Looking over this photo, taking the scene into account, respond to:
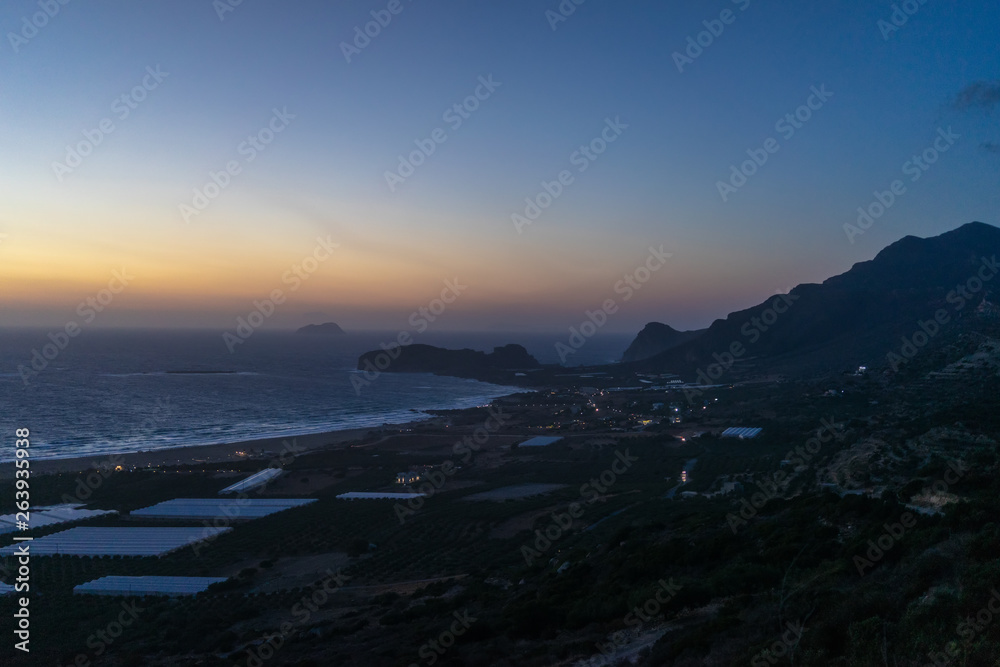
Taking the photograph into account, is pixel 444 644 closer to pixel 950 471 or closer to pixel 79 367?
pixel 950 471

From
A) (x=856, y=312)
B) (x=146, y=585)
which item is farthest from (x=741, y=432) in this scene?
(x=856, y=312)

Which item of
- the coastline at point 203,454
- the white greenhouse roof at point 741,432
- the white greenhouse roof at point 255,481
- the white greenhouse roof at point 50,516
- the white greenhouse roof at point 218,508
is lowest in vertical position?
the white greenhouse roof at point 741,432

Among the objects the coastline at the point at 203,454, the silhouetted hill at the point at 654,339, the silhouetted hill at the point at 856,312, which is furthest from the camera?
the silhouetted hill at the point at 654,339

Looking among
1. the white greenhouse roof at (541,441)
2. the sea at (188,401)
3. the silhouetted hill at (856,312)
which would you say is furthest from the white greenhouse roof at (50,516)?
the silhouetted hill at (856,312)

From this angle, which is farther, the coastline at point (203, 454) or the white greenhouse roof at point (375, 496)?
the coastline at point (203, 454)

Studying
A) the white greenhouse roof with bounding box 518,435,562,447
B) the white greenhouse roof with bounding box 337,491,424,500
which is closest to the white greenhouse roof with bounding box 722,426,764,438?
the white greenhouse roof with bounding box 518,435,562,447

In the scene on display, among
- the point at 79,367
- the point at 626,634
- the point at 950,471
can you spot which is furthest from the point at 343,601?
the point at 79,367

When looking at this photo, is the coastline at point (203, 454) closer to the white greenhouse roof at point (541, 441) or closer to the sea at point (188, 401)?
the sea at point (188, 401)
